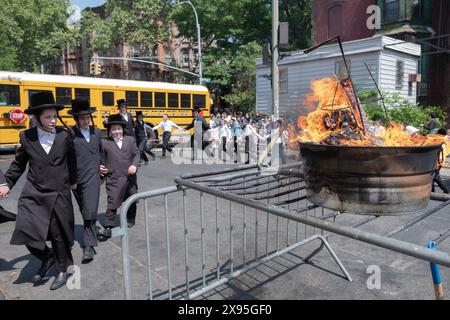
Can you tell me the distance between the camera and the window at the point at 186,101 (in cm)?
2005

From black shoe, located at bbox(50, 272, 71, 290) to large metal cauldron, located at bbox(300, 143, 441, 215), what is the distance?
291cm

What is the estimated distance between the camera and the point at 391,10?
20953mm

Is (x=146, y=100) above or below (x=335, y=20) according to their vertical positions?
below

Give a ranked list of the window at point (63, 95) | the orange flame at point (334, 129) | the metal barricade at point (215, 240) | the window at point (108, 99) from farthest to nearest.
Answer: the window at point (108, 99)
the window at point (63, 95)
the metal barricade at point (215, 240)
the orange flame at point (334, 129)

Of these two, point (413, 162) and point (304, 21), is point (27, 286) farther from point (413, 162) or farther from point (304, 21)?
point (304, 21)

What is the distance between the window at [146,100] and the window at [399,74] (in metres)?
12.8

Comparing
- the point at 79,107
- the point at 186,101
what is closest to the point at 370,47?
the point at 186,101

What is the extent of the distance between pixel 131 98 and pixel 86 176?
1391 cm

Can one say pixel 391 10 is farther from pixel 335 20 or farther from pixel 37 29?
pixel 37 29

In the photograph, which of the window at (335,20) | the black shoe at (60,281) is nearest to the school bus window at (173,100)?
the window at (335,20)

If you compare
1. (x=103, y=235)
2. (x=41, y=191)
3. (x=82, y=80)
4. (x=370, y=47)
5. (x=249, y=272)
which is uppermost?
(x=370, y=47)

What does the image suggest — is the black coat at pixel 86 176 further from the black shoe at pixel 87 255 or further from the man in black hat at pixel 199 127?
the man in black hat at pixel 199 127

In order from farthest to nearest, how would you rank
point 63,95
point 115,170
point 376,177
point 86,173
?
point 63,95
point 115,170
point 86,173
point 376,177
